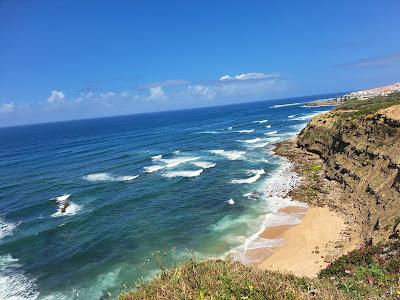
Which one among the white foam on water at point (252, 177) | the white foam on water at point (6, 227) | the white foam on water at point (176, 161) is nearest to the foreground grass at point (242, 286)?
the white foam on water at point (6, 227)

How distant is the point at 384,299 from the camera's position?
10.3 metres

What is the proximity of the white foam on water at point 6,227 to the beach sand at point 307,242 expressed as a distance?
26.8m

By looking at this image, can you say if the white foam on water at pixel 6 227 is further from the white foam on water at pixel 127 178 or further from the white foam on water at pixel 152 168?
the white foam on water at pixel 152 168

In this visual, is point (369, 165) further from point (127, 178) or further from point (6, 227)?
point (6, 227)

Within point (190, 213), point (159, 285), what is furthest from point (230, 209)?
point (159, 285)

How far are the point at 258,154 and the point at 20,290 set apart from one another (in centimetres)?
4801

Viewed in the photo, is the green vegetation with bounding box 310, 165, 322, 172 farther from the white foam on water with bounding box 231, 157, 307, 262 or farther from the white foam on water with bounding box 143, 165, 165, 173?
the white foam on water with bounding box 143, 165, 165, 173

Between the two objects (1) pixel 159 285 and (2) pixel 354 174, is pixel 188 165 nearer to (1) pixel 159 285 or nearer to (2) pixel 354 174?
(2) pixel 354 174

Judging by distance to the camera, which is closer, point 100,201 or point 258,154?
point 100,201

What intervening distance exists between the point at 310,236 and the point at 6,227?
32128 millimetres

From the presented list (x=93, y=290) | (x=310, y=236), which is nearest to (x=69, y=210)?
(x=93, y=290)

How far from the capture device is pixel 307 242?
29188 millimetres

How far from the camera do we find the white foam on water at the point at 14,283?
24.9m

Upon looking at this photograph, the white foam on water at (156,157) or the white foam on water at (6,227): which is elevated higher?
the white foam on water at (156,157)
